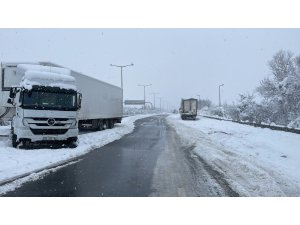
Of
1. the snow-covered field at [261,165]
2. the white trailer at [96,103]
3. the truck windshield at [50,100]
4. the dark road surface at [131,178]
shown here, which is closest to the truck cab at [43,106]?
the truck windshield at [50,100]

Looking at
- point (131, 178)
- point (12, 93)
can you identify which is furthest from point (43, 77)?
point (131, 178)

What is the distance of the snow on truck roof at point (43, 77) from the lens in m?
14.4

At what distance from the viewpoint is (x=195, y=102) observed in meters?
55.0

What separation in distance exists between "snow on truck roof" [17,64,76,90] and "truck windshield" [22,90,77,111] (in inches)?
14.4

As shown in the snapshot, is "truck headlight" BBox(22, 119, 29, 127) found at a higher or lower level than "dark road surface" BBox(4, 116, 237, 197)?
higher

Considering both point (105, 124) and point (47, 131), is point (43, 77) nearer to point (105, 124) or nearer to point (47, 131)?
point (47, 131)

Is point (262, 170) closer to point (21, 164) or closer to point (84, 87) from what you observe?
point (21, 164)

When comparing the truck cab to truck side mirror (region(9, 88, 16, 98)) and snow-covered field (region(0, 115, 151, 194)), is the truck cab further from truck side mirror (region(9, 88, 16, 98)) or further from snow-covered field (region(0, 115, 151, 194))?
snow-covered field (region(0, 115, 151, 194))

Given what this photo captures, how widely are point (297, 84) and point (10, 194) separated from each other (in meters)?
38.5

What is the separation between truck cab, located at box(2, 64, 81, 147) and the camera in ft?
45.0

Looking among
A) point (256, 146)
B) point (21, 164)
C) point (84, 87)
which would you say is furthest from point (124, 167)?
point (84, 87)

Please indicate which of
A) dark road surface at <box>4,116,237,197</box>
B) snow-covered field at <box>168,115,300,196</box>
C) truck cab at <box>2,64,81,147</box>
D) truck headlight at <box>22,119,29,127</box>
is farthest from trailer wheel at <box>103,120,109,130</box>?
dark road surface at <box>4,116,237,197</box>

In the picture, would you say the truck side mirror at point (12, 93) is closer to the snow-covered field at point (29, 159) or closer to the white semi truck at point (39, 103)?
the white semi truck at point (39, 103)

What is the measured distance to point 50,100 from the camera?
14.4m
